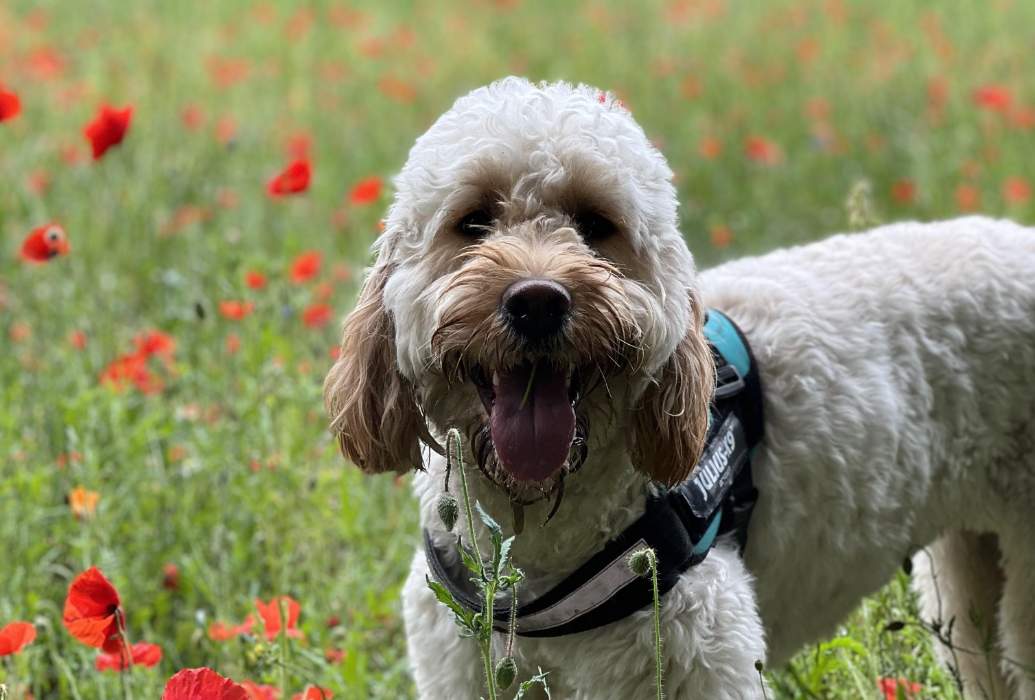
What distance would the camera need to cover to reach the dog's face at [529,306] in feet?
8.82

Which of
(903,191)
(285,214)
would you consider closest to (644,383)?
(903,191)

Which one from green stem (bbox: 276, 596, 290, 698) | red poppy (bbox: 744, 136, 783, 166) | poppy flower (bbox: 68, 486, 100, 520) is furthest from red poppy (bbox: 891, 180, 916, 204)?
green stem (bbox: 276, 596, 290, 698)

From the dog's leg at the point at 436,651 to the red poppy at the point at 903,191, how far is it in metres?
4.79

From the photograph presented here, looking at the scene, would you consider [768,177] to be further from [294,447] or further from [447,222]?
[447,222]

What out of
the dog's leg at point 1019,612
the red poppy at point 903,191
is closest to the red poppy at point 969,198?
the red poppy at point 903,191

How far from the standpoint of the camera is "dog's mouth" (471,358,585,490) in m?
2.72

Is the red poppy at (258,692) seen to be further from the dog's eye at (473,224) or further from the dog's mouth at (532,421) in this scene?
the dog's eye at (473,224)

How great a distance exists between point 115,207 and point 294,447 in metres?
2.99

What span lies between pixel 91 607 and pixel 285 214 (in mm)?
5225

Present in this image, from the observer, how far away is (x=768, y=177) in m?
8.44

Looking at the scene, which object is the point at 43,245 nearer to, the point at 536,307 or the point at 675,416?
the point at 536,307

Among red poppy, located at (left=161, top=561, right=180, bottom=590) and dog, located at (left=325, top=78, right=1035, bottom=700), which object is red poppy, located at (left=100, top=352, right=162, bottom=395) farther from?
dog, located at (left=325, top=78, right=1035, bottom=700)

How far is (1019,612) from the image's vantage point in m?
4.00

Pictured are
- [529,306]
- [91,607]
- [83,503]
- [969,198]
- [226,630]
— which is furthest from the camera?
[969,198]
